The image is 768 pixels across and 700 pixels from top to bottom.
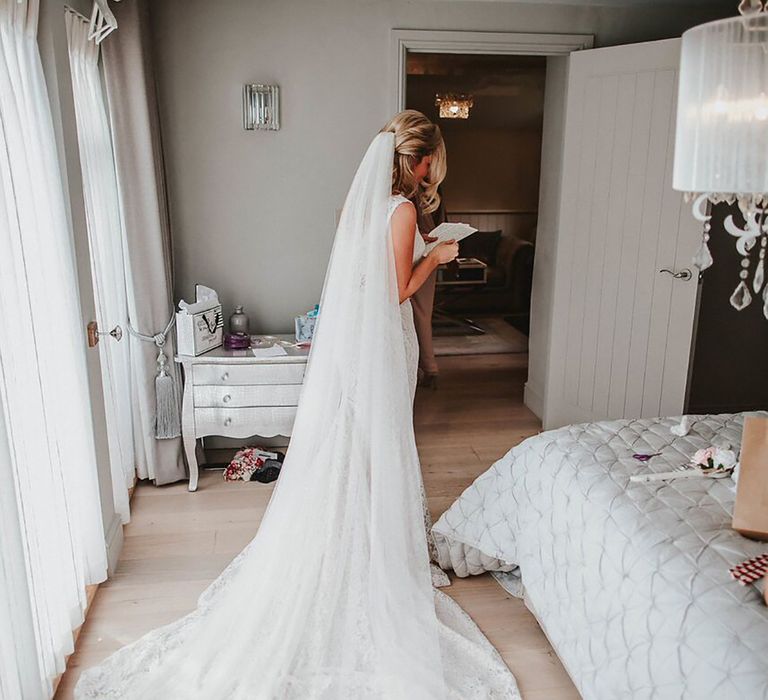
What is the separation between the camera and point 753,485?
194 cm

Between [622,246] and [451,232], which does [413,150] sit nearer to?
[451,232]

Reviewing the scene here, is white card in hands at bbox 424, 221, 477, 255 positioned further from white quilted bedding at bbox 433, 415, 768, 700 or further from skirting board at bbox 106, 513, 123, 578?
skirting board at bbox 106, 513, 123, 578

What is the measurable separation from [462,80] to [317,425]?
5.42m

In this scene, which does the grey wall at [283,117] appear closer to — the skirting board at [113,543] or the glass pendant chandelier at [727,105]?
the skirting board at [113,543]

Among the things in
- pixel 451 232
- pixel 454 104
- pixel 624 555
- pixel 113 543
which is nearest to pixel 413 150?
pixel 451 232

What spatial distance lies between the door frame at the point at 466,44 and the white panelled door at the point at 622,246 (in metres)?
0.16

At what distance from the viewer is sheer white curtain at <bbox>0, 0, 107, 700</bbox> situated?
6.47 ft

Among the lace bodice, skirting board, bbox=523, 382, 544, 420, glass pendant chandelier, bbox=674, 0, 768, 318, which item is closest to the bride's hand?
the lace bodice

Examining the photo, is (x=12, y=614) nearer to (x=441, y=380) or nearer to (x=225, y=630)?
(x=225, y=630)

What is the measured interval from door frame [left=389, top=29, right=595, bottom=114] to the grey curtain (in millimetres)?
1194

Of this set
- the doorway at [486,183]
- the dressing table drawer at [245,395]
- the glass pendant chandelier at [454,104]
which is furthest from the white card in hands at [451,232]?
the glass pendant chandelier at [454,104]

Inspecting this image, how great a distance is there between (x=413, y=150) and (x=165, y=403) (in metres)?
1.77

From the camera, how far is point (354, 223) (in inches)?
98.7

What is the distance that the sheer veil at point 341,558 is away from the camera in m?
2.21
